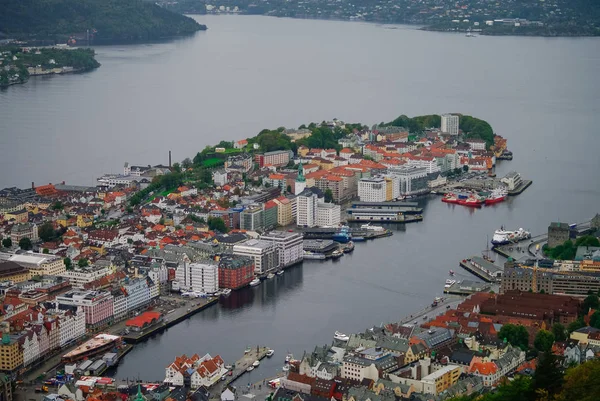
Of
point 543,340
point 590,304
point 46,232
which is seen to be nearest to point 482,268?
point 590,304

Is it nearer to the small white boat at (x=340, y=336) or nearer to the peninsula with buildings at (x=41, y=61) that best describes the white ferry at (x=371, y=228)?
the small white boat at (x=340, y=336)

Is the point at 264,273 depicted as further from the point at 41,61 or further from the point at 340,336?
the point at 41,61

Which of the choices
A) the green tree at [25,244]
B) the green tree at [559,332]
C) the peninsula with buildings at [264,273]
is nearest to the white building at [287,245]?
the peninsula with buildings at [264,273]

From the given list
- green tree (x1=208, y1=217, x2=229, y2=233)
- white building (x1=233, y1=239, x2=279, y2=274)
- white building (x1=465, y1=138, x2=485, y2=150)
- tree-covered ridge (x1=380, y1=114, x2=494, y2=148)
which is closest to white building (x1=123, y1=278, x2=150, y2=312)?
white building (x1=233, y1=239, x2=279, y2=274)

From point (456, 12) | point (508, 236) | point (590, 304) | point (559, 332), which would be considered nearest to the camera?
point (559, 332)

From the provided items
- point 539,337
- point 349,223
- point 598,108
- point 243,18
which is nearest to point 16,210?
point 349,223

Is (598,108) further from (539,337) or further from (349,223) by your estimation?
(539,337)

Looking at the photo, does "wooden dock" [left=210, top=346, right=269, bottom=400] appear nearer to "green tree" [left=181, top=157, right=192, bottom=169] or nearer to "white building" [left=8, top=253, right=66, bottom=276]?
"white building" [left=8, top=253, right=66, bottom=276]
